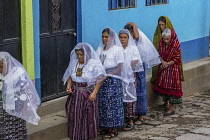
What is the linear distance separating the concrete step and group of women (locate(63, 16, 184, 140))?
11.3 inches

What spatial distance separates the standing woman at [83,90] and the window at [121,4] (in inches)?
87.6

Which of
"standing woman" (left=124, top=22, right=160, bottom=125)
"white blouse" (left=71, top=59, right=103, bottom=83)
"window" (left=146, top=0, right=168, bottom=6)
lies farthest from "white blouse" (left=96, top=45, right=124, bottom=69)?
"window" (left=146, top=0, right=168, bottom=6)

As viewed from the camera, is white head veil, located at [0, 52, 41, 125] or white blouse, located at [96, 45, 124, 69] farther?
white blouse, located at [96, 45, 124, 69]

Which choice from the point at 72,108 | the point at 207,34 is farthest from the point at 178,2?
the point at 72,108

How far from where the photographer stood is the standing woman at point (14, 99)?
21.7ft

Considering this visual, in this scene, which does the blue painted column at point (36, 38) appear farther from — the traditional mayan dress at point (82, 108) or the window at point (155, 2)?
the window at point (155, 2)

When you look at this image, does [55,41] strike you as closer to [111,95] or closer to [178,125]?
[111,95]

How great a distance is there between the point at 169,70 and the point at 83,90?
7.53ft

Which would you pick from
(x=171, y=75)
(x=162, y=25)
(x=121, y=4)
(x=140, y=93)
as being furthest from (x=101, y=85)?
(x=121, y=4)

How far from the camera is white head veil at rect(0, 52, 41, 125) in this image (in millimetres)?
6621

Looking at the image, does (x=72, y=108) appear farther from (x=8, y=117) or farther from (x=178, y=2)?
(x=178, y=2)

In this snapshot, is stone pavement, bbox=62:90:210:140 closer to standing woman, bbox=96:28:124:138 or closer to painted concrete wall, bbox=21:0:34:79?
standing woman, bbox=96:28:124:138

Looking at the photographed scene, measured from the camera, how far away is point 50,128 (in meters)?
7.99

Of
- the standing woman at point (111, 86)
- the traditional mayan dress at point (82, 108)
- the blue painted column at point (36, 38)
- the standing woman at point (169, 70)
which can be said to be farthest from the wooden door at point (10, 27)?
the standing woman at point (169, 70)
